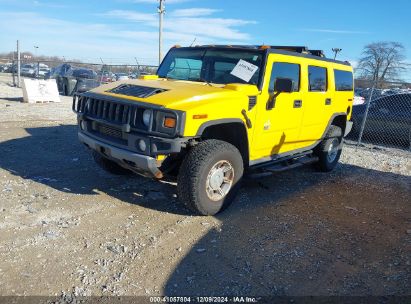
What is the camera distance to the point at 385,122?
10.2 m

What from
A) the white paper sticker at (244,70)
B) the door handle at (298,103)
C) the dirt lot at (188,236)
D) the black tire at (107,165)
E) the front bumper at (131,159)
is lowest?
the dirt lot at (188,236)

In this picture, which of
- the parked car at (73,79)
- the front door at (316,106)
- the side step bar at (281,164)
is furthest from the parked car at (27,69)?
the front door at (316,106)

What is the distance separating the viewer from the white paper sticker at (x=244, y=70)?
198 inches

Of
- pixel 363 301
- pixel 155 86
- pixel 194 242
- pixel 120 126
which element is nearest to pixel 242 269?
pixel 194 242

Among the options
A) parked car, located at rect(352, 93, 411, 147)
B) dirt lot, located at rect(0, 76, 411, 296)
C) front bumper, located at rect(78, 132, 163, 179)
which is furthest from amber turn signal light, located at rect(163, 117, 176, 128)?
parked car, located at rect(352, 93, 411, 147)

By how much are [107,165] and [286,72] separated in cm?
294

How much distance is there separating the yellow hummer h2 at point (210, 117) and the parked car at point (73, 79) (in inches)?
543

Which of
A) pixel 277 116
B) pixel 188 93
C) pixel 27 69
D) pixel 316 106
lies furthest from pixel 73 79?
pixel 27 69

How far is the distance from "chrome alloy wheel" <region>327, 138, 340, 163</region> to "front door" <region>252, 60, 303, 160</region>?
1565mm

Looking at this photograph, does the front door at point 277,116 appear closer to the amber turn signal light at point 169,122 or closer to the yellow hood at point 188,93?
the yellow hood at point 188,93

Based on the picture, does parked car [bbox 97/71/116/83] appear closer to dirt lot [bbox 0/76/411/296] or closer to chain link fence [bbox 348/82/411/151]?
chain link fence [bbox 348/82/411/151]

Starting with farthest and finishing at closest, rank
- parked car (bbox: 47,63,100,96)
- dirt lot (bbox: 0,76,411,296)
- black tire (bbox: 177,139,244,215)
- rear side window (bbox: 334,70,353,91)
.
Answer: parked car (bbox: 47,63,100,96) < rear side window (bbox: 334,70,353,91) < black tire (bbox: 177,139,244,215) < dirt lot (bbox: 0,76,411,296)

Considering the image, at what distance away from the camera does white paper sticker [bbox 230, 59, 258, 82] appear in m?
5.02

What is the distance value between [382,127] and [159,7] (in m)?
23.8
